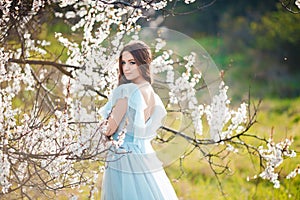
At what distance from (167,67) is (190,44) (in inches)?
6.0

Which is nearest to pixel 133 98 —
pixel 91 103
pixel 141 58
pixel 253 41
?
pixel 141 58

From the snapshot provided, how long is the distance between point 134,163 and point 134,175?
0.04 meters

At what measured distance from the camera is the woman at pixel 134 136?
2.52 meters

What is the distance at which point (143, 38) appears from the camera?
300 cm

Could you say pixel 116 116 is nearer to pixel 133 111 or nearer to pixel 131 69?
pixel 133 111

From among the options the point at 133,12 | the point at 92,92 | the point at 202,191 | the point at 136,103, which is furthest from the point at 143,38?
the point at 202,191

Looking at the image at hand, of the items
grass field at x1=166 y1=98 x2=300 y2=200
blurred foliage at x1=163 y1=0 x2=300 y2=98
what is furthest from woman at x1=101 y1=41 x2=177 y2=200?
blurred foliage at x1=163 y1=0 x2=300 y2=98

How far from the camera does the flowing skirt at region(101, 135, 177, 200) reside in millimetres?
2527

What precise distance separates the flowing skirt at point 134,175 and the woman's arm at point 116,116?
0.06m

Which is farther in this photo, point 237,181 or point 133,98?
point 237,181

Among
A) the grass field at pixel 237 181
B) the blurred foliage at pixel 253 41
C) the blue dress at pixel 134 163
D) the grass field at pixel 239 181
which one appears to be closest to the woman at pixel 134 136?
the blue dress at pixel 134 163

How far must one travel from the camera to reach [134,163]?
2.54m

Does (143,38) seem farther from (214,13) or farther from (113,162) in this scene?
(214,13)

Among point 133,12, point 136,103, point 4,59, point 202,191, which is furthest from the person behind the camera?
point 202,191
